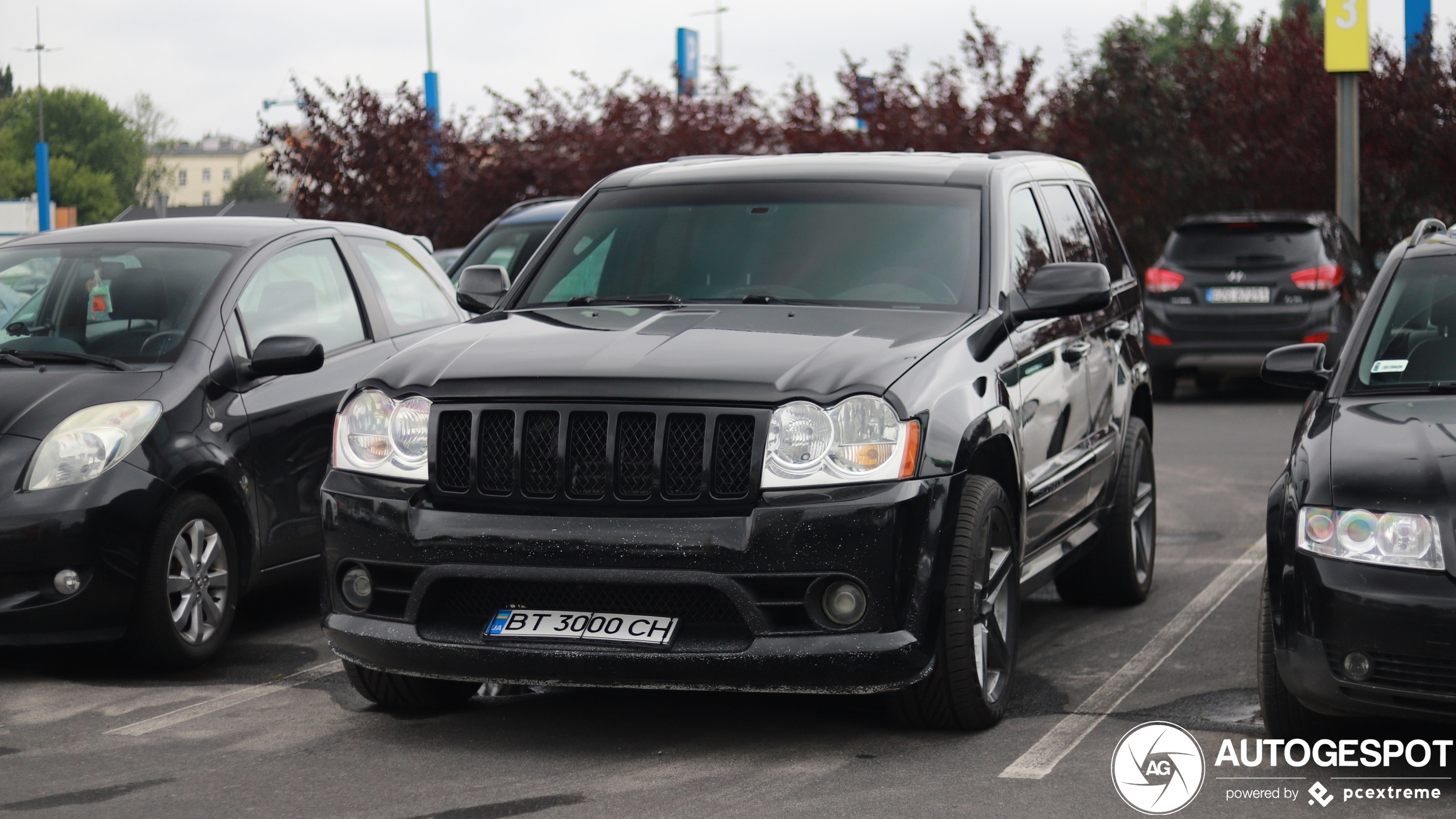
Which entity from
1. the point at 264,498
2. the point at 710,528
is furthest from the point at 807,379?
the point at 264,498

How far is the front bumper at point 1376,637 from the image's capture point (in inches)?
169

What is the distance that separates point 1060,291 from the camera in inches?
227

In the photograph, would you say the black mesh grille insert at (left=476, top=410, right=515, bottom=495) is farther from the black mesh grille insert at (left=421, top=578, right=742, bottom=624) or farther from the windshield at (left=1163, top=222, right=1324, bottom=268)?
the windshield at (left=1163, top=222, right=1324, bottom=268)

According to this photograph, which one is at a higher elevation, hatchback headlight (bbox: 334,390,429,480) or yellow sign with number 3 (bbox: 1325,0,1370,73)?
yellow sign with number 3 (bbox: 1325,0,1370,73)

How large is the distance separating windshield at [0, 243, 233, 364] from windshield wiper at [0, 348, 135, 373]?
0.08ft

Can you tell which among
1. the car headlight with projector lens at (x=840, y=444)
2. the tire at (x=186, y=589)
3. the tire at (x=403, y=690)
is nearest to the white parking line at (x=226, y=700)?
the tire at (x=186, y=589)

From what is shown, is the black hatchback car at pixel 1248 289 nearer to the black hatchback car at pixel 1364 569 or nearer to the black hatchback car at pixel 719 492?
the black hatchback car at pixel 719 492

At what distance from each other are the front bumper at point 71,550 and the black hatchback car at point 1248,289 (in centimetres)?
1232

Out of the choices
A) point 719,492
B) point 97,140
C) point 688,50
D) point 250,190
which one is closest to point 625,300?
point 719,492

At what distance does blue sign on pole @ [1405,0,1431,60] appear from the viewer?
73.1ft

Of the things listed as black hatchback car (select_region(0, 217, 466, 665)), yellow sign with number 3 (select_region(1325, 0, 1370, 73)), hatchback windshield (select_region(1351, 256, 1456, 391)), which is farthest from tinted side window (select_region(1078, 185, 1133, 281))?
yellow sign with number 3 (select_region(1325, 0, 1370, 73))

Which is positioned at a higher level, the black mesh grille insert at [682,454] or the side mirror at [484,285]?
the side mirror at [484,285]

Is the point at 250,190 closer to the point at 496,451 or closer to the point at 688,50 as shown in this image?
the point at 688,50

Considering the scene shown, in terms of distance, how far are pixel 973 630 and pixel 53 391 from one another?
3.38 m
